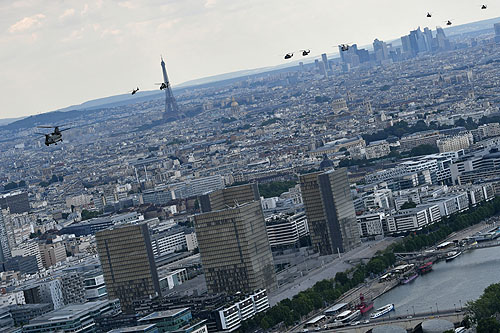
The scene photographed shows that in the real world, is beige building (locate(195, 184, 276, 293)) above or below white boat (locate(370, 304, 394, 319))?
above

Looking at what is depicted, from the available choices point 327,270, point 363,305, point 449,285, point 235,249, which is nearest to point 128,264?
point 235,249

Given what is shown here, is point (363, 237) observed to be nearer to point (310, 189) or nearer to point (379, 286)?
point (310, 189)

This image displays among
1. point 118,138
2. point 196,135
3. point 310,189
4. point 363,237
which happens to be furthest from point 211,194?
point 118,138

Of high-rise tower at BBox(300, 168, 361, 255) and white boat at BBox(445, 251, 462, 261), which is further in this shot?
high-rise tower at BBox(300, 168, 361, 255)

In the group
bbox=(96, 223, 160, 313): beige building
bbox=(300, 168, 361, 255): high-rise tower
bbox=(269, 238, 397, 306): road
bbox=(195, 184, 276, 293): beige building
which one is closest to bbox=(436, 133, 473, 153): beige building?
bbox=(269, 238, 397, 306): road

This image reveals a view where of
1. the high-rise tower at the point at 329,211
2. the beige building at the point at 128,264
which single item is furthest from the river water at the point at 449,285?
the beige building at the point at 128,264

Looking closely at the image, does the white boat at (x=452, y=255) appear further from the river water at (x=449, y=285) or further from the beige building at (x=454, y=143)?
the beige building at (x=454, y=143)

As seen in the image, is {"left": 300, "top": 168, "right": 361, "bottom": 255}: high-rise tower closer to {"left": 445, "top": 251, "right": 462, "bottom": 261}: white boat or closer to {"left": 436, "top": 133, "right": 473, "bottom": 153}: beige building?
{"left": 445, "top": 251, "right": 462, "bottom": 261}: white boat
